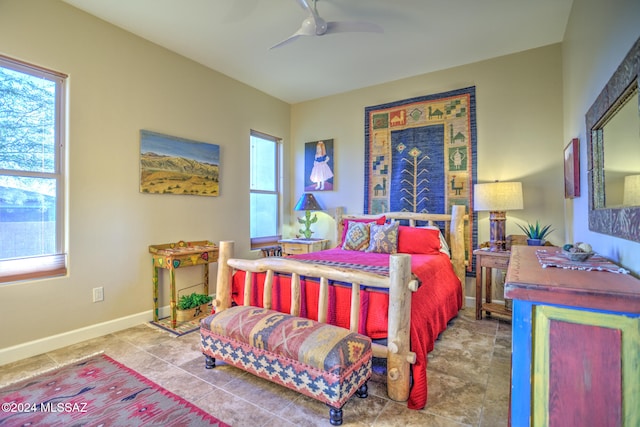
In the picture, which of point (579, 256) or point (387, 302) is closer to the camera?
point (579, 256)

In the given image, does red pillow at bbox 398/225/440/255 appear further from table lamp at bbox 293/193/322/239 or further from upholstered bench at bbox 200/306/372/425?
upholstered bench at bbox 200/306/372/425

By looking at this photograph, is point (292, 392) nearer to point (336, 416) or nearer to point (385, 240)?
point (336, 416)

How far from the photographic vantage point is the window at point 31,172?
229cm

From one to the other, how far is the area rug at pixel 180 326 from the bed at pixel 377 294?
27.4 inches

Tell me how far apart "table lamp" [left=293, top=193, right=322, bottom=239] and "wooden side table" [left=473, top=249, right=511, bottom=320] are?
7.11 feet

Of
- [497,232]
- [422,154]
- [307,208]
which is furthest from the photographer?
[307,208]

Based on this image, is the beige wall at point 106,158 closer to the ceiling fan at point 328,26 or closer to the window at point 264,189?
the window at point 264,189

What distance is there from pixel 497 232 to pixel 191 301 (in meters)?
3.19

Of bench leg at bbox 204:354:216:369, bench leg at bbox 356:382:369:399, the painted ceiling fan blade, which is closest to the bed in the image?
bench leg at bbox 356:382:369:399

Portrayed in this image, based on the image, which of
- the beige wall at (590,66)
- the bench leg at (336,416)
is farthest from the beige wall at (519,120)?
the bench leg at (336,416)

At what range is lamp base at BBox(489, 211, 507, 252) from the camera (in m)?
3.05

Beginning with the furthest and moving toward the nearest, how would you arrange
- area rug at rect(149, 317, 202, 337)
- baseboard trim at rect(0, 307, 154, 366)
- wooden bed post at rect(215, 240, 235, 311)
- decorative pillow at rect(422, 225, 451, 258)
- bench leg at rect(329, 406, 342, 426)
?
decorative pillow at rect(422, 225, 451, 258) → area rug at rect(149, 317, 202, 337) → wooden bed post at rect(215, 240, 235, 311) → baseboard trim at rect(0, 307, 154, 366) → bench leg at rect(329, 406, 342, 426)

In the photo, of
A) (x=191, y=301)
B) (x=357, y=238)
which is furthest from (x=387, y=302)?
(x=191, y=301)

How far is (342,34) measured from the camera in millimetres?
2975
